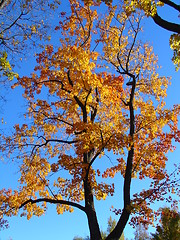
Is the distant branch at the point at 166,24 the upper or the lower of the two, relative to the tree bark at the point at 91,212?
Result: upper

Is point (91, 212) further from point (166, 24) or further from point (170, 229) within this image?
point (170, 229)

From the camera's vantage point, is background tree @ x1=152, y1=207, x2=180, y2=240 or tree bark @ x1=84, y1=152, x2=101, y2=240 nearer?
tree bark @ x1=84, y1=152, x2=101, y2=240

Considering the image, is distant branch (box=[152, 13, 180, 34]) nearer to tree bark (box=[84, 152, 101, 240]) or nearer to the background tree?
tree bark (box=[84, 152, 101, 240])

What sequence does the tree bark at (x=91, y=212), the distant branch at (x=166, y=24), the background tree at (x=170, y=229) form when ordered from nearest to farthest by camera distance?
the distant branch at (x=166, y=24) < the tree bark at (x=91, y=212) < the background tree at (x=170, y=229)

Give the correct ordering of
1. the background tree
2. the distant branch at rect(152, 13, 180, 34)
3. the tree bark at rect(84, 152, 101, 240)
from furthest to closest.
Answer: the background tree
the tree bark at rect(84, 152, 101, 240)
the distant branch at rect(152, 13, 180, 34)

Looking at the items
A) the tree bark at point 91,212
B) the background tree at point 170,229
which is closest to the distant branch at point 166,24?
the tree bark at point 91,212

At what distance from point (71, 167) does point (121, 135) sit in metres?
2.09

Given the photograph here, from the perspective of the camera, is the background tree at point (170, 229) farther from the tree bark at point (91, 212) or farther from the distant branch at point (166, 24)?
the distant branch at point (166, 24)

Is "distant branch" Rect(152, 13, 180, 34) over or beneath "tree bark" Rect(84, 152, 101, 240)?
over

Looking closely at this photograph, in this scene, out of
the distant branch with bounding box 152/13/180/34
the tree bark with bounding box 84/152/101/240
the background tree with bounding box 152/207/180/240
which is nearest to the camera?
the distant branch with bounding box 152/13/180/34

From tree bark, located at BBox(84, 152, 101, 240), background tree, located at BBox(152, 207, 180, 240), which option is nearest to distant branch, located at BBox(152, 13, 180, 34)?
tree bark, located at BBox(84, 152, 101, 240)

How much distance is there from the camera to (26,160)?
38.4 feet

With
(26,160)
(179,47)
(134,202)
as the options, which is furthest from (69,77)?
(179,47)

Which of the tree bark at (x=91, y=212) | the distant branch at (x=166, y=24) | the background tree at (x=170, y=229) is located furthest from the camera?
the background tree at (x=170, y=229)
